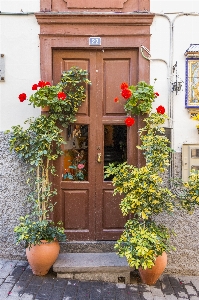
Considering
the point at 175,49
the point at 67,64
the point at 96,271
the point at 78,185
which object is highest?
the point at 175,49

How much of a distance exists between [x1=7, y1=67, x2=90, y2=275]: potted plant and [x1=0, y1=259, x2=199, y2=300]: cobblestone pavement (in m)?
0.22

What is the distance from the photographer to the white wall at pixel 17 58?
4.74 metres

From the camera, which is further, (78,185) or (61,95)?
Result: (78,185)

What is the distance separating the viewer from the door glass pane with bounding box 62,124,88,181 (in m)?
4.89

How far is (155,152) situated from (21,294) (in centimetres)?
231

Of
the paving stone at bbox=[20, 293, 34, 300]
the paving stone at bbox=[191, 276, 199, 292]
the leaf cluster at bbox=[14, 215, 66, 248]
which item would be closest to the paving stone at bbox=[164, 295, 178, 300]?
the paving stone at bbox=[191, 276, 199, 292]

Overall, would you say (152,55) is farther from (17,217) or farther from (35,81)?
(17,217)

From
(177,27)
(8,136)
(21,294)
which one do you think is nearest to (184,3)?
(177,27)

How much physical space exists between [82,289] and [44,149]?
182 cm

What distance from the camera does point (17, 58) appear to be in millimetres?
4762

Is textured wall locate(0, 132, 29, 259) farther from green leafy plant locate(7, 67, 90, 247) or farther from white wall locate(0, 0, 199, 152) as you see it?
white wall locate(0, 0, 199, 152)

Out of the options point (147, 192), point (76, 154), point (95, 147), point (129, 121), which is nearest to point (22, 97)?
point (76, 154)

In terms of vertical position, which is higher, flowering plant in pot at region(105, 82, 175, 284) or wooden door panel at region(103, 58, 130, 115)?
wooden door panel at region(103, 58, 130, 115)

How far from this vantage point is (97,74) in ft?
15.8
